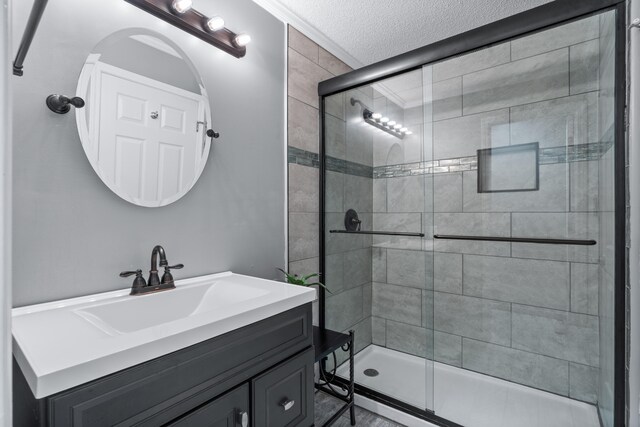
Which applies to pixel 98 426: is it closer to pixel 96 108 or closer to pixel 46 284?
pixel 46 284

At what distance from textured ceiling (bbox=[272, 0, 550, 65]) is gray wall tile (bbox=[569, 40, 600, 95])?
621 millimetres

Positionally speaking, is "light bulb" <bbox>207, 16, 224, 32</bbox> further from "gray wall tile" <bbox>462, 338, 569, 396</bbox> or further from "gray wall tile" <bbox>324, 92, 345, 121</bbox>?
"gray wall tile" <bbox>462, 338, 569, 396</bbox>

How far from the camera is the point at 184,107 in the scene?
4.58ft

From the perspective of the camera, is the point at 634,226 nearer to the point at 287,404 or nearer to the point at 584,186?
the point at 584,186

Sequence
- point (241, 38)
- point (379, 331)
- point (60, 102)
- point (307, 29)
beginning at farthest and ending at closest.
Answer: point (379, 331) < point (307, 29) < point (241, 38) < point (60, 102)

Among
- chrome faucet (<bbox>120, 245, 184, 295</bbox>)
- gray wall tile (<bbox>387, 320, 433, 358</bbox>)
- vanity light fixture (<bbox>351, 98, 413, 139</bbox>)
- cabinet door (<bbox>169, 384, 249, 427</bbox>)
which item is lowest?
gray wall tile (<bbox>387, 320, 433, 358</bbox>)

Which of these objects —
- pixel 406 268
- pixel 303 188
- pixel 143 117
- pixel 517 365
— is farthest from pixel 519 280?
pixel 143 117

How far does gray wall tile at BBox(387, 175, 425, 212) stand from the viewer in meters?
2.10

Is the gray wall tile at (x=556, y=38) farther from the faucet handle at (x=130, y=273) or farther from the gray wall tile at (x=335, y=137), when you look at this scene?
the faucet handle at (x=130, y=273)

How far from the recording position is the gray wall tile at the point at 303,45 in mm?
1956

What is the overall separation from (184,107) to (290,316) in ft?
3.30

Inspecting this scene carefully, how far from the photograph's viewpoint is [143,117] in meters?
1.26

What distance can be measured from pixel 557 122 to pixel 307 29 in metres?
1.52

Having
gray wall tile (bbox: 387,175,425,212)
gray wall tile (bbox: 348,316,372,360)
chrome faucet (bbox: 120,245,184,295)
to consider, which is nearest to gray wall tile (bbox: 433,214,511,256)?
gray wall tile (bbox: 387,175,425,212)
